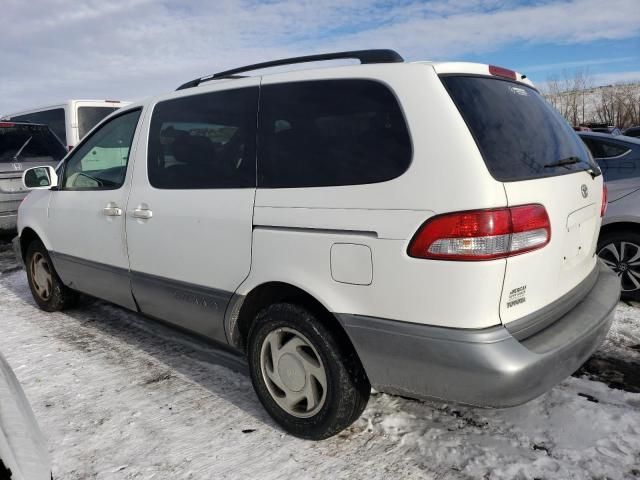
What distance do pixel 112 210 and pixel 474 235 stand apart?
8.46 feet

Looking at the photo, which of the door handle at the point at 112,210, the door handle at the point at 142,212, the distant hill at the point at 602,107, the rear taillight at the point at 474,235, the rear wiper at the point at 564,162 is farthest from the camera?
the distant hill at the point at 602,107

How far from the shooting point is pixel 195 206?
116 inches

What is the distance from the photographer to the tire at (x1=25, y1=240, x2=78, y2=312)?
15.1 ft

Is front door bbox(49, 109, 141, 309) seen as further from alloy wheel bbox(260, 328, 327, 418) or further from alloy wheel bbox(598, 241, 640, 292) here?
A: alloy wheel bbox(598, 241, 640, 292)

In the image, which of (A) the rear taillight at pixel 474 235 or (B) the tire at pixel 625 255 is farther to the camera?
(B) the tire at pixel 625 255

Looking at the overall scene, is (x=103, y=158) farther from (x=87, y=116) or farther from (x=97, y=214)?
(x=87, y=116)

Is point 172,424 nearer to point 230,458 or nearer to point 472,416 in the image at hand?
point 230,458

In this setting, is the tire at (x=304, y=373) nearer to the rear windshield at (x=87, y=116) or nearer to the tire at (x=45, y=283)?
the tire at (x=45, y=283)

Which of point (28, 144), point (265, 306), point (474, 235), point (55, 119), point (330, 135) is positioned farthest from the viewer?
point (55, 119)

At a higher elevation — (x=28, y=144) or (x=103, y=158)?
(x=28, y=144)

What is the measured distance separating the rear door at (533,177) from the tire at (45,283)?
154 inches

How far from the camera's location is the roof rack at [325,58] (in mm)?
2412

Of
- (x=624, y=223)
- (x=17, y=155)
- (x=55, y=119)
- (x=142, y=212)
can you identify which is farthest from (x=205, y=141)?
(x=55, y=119)

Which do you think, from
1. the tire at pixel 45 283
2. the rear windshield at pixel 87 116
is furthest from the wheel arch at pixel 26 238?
the rear windshield at pixel 87 116
